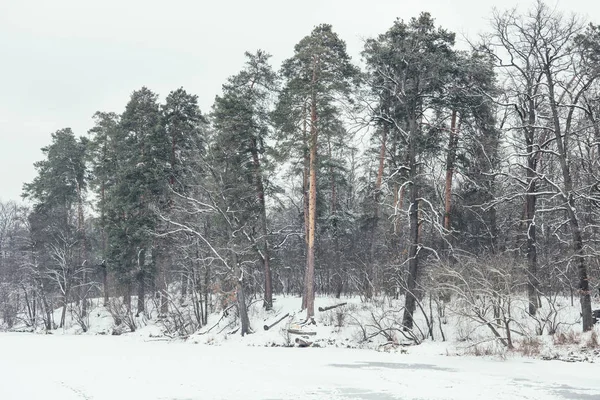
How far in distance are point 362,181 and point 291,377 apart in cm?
3300

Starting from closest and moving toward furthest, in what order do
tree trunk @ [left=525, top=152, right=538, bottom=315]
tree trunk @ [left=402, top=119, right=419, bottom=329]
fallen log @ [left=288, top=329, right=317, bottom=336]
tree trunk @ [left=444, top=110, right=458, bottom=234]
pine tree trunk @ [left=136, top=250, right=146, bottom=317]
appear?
tree trunk @ [left=525, top=152, right=538, bottom=315], tree trunk @ [left=402, top=119, right=419, bottom=329], fallen log @ [left=288, top=329, right=317, bottom=336], tree trunk @ [left=444, top=110, right=458, bottom=234], pine tree trunk @ [left=136, top=250, right=146, bottom=317]

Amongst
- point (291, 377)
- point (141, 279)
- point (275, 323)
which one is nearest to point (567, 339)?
point (291, 377)

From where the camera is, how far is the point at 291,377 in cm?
1523

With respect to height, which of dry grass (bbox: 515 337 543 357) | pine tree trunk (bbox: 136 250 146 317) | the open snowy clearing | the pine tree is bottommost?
the open snowy clearing

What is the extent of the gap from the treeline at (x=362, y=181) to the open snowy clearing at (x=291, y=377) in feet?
12.4

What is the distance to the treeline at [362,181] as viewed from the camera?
2105 centimetres

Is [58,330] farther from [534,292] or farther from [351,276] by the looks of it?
[534,292]

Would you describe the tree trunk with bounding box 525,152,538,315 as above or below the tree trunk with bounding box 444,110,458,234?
below

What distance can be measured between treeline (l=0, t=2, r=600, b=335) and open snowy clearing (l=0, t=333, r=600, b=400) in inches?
149

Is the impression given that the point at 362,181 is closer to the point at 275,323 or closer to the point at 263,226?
the point at 263,226

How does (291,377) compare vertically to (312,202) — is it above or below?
below

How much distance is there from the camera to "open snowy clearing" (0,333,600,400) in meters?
12.5

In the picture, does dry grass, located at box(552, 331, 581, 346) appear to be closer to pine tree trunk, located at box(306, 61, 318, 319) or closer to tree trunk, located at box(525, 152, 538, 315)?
tree trunk, located at box(525, 152, 538, 315)

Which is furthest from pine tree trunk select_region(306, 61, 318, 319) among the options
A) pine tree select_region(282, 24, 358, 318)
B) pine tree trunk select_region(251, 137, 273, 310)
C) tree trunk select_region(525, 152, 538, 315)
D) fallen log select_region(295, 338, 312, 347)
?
tree trunk select_region(525, 152, 538, 315)
